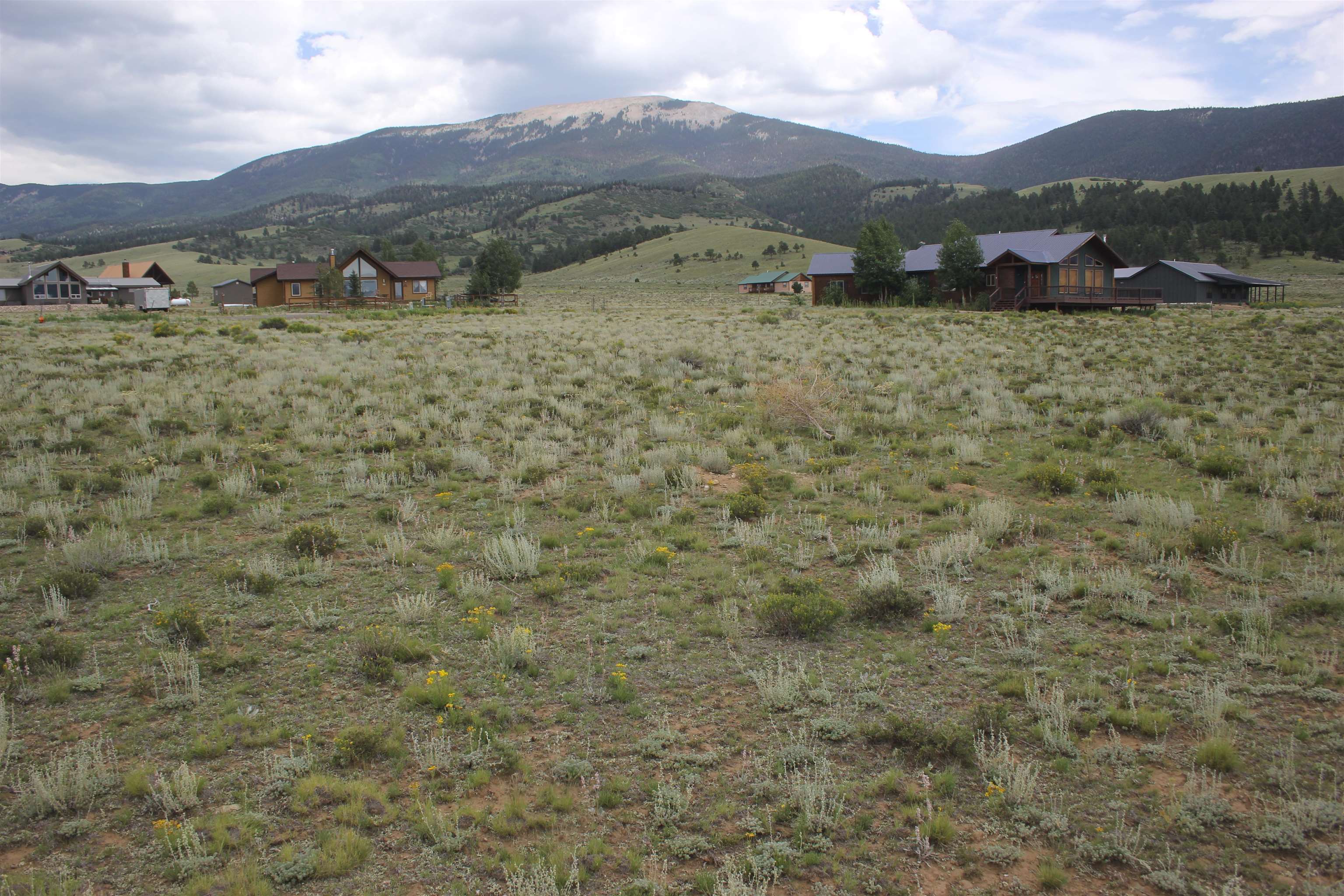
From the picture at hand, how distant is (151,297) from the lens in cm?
7331

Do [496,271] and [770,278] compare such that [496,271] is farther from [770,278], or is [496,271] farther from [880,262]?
[880,262]

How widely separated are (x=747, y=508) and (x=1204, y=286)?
66748 millimetres

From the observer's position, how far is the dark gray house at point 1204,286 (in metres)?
59.4

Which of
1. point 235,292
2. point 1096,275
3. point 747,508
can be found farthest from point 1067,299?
point 235,292

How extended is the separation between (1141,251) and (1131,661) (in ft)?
337

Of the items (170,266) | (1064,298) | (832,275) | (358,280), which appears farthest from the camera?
(170,266)

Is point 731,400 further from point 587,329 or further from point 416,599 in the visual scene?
point 587,329

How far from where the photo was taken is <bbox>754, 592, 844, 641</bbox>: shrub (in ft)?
21.7

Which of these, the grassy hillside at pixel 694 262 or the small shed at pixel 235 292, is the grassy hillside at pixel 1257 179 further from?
the small shed at pixel 235 292

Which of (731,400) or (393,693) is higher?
(731,400)

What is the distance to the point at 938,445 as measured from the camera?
12617mm

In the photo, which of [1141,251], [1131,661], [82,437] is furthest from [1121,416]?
[1141,251]

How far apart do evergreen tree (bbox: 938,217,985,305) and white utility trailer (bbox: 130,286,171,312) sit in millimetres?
69169

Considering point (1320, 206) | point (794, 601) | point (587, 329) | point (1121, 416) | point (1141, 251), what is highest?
point (1320, 206)
